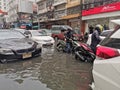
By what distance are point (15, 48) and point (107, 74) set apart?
20.4 ft

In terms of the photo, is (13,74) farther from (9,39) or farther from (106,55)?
(106,55)

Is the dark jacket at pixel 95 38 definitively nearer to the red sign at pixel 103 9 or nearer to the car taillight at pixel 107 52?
the car taillight at pixel 107 52

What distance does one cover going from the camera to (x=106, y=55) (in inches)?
121

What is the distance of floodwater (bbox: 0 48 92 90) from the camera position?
5621mm

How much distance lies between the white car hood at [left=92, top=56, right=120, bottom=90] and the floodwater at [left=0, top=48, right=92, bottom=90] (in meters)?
2.28

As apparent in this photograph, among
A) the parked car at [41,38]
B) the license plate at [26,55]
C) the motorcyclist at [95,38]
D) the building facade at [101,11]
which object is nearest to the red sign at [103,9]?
the building facade at [101,11]

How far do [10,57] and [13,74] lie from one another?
160 cm

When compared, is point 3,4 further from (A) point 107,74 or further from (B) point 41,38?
(A) point 107,74

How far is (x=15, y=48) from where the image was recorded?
28.6 ft

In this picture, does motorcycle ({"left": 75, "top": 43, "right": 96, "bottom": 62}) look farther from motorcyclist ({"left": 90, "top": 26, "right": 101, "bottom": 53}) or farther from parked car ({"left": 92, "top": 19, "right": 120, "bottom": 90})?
parked car ({"left": 92, "top": 19, "right": 120, "bottom": 90})

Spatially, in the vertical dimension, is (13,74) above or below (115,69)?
below

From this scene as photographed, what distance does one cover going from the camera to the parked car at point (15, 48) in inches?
336

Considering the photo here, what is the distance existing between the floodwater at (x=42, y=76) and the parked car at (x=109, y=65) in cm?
230

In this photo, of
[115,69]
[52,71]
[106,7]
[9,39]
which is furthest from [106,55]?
[106,7]
